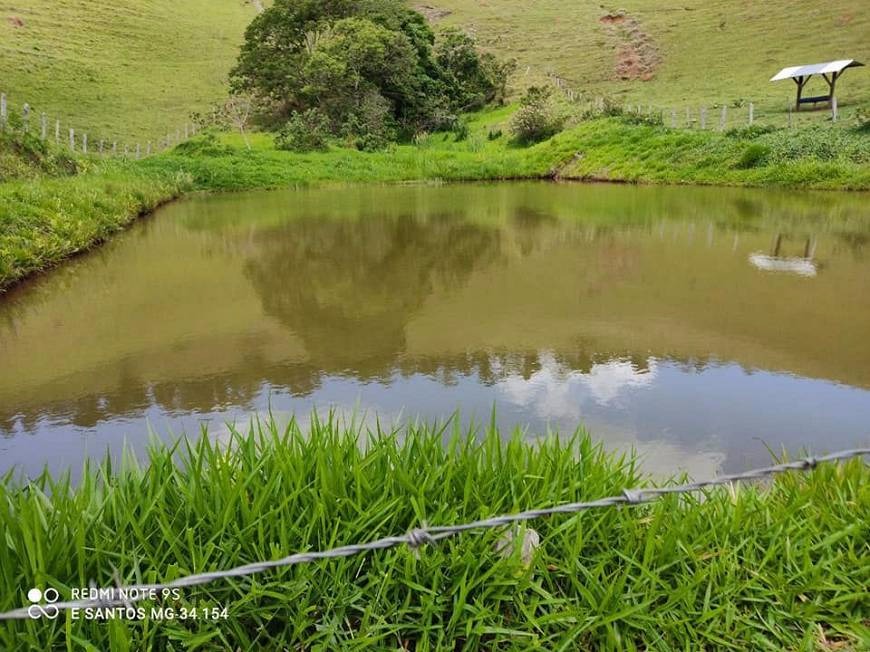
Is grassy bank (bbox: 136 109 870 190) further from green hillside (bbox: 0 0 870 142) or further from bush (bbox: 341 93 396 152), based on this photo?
green hillside (bbox: 0 0 870 142)

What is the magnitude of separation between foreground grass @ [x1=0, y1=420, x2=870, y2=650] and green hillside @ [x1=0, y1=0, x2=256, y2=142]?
32.4 metres

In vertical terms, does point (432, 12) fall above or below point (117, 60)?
above

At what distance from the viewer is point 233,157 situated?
2577 cm

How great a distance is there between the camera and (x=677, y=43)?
128ft

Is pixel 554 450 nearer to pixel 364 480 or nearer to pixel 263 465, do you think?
pixel 364 480

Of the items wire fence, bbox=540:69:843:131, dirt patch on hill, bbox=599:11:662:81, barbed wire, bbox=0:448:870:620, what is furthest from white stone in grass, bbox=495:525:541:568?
dirt patch on hill, bbox=599:11:662:81

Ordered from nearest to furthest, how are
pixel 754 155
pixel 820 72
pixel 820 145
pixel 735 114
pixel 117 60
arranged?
pixel 820 145
pixel 754 155
pixel 820 72
pixel 735 114
pixel 117 60

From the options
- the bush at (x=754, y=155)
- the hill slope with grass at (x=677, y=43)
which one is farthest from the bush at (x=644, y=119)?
the hill slope with grass at (x=677, y=43)

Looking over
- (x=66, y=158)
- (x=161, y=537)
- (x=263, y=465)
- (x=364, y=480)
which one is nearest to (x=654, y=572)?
(x=364, y=480)

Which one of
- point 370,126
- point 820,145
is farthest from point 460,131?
point 820,145

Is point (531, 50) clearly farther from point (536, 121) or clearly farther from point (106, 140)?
point (106, 140)

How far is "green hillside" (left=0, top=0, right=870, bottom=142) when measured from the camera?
31106 mm

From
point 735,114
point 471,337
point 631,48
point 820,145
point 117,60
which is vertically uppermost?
point 631,48

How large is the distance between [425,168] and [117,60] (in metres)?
24.2
